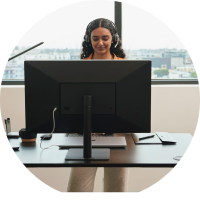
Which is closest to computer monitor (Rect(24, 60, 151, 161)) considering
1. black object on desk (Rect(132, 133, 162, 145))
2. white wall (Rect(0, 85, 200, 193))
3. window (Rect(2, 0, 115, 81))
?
black object on desk (Rect(132, 133, 162, 145))

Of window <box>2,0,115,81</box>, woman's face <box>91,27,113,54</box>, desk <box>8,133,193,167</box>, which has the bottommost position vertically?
desk <box>8,133,193,167</box>

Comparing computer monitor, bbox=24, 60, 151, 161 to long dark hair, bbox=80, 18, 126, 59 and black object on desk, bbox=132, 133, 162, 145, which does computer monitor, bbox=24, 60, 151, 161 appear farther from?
long dark hair, bbox=80, 18, 126, 59

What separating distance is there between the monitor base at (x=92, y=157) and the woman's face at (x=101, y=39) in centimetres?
108

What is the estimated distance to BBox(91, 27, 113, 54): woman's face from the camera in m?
2.05

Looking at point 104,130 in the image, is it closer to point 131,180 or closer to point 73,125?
point 73,125

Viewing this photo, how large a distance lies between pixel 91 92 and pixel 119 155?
33 cm

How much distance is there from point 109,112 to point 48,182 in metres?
1.76

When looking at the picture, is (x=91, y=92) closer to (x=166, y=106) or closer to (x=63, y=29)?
(x=166, y=106)

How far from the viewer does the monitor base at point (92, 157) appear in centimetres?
110

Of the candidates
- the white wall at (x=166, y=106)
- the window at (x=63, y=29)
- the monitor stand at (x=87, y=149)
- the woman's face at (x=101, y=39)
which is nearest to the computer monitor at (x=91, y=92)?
the monitor stand at (x=87, y=149)

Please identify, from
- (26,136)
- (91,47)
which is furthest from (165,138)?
(91,47)

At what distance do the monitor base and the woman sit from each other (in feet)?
0.87

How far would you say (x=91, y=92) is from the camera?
43.5 inches

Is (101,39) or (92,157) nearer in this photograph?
(92,157)
